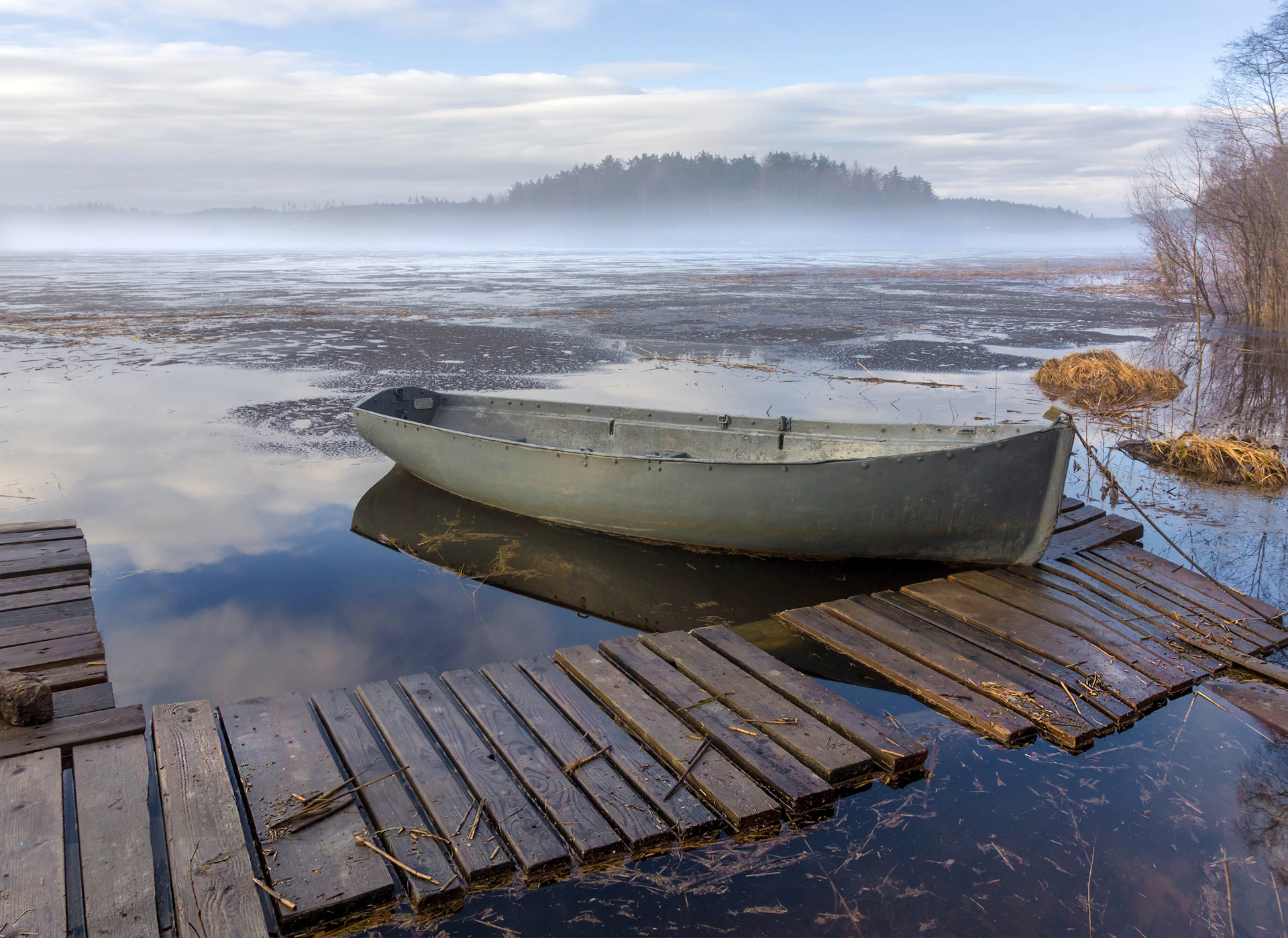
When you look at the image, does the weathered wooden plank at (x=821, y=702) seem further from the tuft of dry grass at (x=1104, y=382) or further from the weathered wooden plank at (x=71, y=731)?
the tuft of dry grass at (x=1104, y=382)

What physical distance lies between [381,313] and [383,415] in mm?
17399

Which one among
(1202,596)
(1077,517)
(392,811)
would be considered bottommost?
(392,811)

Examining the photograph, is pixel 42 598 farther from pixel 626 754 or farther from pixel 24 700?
pixel 626 754

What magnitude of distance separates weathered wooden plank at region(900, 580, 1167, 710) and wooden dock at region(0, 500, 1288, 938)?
0.05ft

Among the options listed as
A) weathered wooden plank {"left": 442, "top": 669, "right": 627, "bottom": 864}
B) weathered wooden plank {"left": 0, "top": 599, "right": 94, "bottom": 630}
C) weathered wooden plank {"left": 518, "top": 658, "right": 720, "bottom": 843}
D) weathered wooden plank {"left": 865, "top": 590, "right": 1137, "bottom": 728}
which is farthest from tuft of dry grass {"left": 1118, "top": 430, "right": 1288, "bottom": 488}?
weathered wooden plank {"left": 0, "top": 599, "right": 94, "bottom": 630}

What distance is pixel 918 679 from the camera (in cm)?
479

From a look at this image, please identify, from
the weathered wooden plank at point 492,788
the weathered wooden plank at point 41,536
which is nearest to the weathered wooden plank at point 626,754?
the weathered wooden plank at point 492,788

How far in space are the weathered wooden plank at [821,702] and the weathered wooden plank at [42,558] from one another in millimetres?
4456

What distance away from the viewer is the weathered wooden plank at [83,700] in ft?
14.0

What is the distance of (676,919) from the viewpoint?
10.5ft

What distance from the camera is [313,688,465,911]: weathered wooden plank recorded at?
3189 mm

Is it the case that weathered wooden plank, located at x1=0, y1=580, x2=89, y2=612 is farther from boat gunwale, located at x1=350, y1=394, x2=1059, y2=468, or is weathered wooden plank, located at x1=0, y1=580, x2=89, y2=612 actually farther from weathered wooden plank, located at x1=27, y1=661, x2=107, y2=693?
boat gunwale, located at x1=350, y1=394, x2=1059, y2=468

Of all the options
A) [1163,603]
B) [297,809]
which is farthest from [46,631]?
[1163,603]

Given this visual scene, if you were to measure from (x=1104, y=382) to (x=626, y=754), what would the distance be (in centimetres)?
1240
